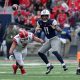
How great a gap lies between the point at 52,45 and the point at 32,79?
256 centimetres

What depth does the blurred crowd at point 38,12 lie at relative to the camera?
23516 millimetres

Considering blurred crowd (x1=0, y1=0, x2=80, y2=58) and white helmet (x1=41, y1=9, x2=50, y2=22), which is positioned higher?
white helmet (x1=41, y1=9, x2=50, y2=22)

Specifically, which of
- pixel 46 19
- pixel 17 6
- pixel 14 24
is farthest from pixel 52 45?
pixel 17 6

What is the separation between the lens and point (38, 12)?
24.1 m

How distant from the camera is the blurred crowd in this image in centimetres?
2352

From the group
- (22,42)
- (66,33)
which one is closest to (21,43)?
(22,42)

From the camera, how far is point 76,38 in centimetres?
2359

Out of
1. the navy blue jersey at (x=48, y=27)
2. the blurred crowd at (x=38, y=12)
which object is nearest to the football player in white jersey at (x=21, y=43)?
the navy blue jersey at (x=48, y=27)

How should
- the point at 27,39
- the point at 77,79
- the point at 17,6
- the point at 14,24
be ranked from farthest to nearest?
the point at 17,6 < the point at 14,24 < the point at 27,39 < the point at 77,79

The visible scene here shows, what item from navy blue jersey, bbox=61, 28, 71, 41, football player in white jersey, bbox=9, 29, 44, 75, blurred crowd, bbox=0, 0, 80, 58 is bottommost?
navy blue jersey, bbox=61, 28, 71, 41

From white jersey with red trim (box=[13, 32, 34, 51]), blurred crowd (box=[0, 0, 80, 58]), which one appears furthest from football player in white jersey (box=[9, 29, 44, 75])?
blurred crowd (box=[0, 0, 80, 58])

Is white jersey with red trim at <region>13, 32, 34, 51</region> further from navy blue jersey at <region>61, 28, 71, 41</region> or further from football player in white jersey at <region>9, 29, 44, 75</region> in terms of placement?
navy blue jersey at <region>61, 28, 71, 41</region>

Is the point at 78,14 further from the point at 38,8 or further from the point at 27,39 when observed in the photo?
the point at 27,39

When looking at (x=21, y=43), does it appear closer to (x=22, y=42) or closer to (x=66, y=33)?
(x=22, y=42)
